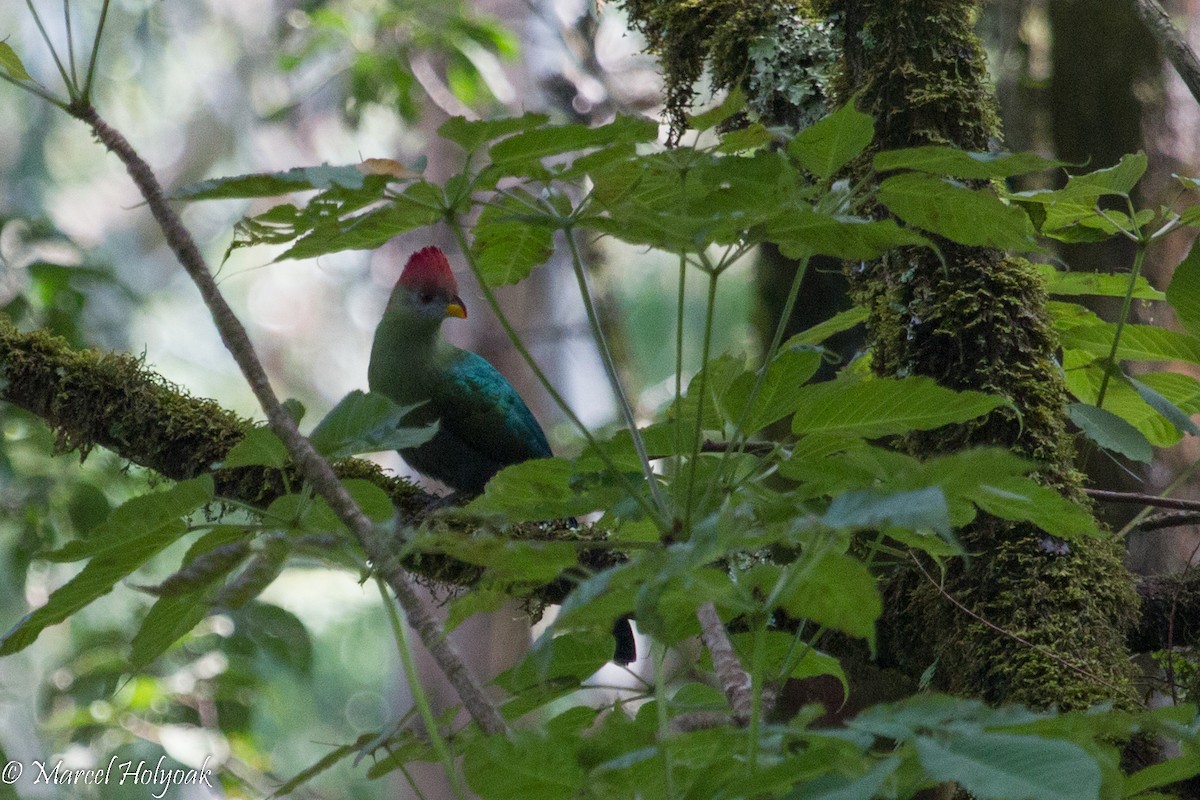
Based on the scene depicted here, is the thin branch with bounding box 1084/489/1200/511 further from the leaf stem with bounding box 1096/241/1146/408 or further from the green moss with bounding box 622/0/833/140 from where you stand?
the green moss with bounding box 622/0/833/140

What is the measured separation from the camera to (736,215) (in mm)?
1021

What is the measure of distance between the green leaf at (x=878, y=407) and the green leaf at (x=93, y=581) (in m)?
0.73

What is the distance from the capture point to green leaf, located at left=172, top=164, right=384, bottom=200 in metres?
1.01

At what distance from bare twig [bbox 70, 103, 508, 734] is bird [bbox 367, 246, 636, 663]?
2.59 meters

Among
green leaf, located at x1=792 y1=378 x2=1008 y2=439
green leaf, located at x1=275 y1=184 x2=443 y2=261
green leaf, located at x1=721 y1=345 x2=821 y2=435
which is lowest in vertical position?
green leaf, located at x1=792 y1=378 x2=1008 y2=439

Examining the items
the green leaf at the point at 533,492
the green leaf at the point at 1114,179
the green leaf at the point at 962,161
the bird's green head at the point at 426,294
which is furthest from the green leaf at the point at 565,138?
the bird's green head at the point at 426,294

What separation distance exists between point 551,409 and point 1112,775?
618 cm

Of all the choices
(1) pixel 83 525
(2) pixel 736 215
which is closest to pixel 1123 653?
(2) pixel 736 215

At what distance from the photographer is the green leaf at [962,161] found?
42.7 inches

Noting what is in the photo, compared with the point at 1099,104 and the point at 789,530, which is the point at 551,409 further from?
the point at 789,530

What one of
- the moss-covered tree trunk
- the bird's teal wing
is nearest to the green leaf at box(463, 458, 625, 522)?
the moss-covered tree trunk

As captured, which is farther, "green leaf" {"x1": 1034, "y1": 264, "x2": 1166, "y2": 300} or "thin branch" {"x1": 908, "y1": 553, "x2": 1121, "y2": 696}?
"green leaf" {"x1": 1034, "y1": 264, "x2": 1166, "y2": 300}

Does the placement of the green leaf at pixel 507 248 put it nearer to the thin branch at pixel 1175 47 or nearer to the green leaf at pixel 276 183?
the green leaf at pixel 276 183

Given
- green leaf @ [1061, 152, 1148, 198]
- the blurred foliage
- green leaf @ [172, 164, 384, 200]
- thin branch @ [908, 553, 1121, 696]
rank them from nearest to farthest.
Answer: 1. green leaf @ [172, 164, 384, 200]
2. green leaf @ [1061, 152, 1148, 198]
3. thin branch @ [908, 553, 1121, 696]
4. the blurred foliage
